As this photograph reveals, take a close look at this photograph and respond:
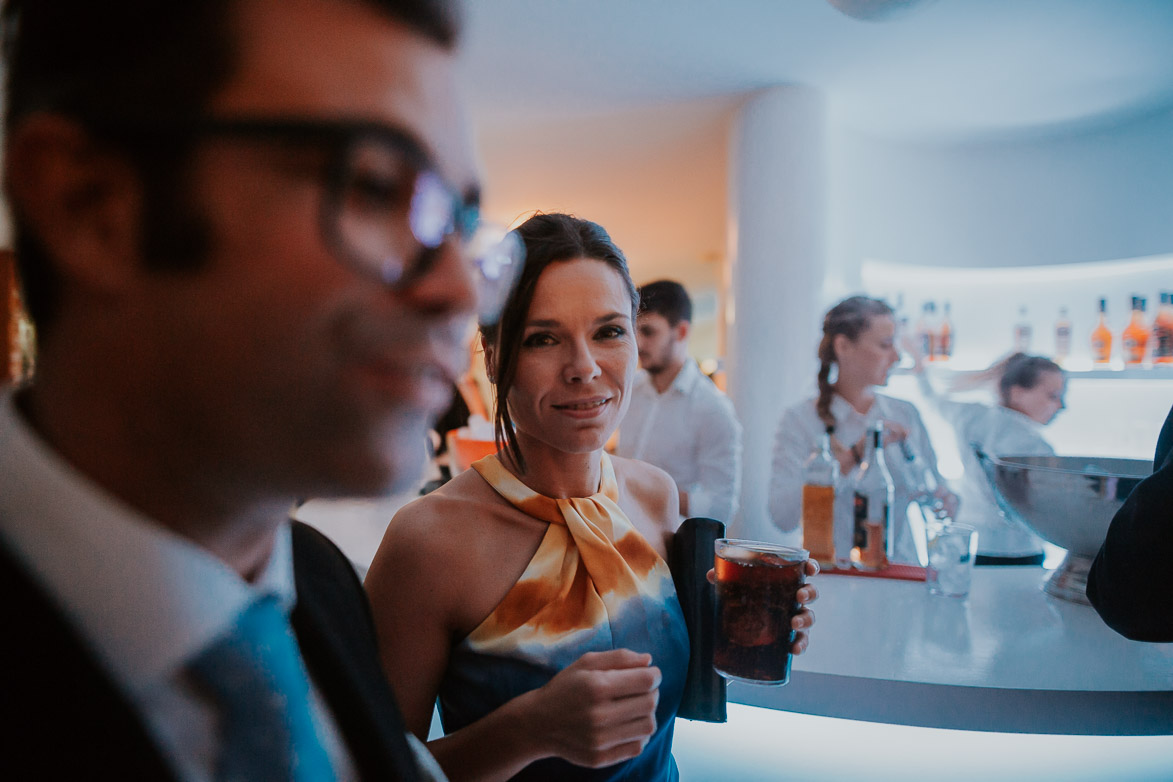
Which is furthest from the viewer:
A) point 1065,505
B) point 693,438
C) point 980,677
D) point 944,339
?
point 944,339

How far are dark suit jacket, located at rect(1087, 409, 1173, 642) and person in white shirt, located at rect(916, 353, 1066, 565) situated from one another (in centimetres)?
111

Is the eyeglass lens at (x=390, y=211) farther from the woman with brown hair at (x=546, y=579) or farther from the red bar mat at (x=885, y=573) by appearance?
the red bar mat at (x=885, y=573)

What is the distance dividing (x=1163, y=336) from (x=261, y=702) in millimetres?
4418

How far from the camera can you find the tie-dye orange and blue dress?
72cm

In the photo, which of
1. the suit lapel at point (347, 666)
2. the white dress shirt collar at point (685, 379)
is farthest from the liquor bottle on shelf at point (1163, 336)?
the suit lapel at point (347, 666)

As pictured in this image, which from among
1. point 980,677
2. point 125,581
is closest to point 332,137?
point 125,581

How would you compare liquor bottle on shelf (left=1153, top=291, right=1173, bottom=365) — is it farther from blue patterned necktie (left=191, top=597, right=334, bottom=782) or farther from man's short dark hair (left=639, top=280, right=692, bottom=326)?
blue patterned necktie (left=191, top=597, right=334, bottom=782)

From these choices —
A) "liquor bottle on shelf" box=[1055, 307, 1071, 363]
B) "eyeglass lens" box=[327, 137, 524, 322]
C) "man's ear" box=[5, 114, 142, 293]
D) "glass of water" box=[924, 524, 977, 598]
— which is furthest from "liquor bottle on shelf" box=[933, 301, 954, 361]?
"man's ear" box=[5, 114, 142, 293]

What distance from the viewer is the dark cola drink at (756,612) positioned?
2.77 ft

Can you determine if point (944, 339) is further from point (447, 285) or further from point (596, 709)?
point (447, 285)

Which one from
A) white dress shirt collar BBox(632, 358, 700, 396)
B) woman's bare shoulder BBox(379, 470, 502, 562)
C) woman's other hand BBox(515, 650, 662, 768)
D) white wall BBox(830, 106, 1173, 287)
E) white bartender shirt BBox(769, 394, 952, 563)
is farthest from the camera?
white wall BBox(830, 106, 1173, 287)

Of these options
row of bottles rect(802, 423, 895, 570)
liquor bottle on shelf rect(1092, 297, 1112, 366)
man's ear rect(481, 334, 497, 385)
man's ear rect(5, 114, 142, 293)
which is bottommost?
row of bottles rect(802, 423, 895, 570)

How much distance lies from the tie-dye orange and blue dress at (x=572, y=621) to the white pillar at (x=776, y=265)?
277cm

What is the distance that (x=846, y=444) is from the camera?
2555mm
